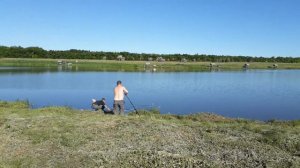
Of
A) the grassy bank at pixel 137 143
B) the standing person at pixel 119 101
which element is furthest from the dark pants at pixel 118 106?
the grassy bank at pixel 137 143

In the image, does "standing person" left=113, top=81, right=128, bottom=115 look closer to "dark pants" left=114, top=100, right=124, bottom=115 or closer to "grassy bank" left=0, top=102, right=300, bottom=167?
"dark pants" left=114, top=100, right=124, bottom=115

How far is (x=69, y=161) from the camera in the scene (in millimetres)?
13961

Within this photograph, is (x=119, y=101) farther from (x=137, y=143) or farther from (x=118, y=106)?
(x=137, y=143)

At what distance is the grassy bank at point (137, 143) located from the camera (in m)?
13.9

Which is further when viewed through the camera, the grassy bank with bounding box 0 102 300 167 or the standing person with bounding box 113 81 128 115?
the standing person with bounding box 113 81 128 115

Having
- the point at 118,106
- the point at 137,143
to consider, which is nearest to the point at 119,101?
the point at 118,106

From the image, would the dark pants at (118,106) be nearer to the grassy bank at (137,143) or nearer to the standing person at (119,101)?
the standing person at (119,101)

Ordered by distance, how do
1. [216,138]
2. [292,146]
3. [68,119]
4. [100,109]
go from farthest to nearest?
[100,109] < [68,119] < [216,138] < [292,146]

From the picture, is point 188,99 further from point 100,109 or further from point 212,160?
point 212,160

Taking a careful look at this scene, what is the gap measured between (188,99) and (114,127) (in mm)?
24584

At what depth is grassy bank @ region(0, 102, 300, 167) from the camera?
1391cm

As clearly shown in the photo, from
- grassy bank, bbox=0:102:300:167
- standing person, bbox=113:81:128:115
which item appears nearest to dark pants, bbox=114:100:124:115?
standing person, bbox=113:81:128:115

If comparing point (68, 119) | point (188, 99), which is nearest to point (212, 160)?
point (68, 119)

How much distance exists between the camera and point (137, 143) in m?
16.1
